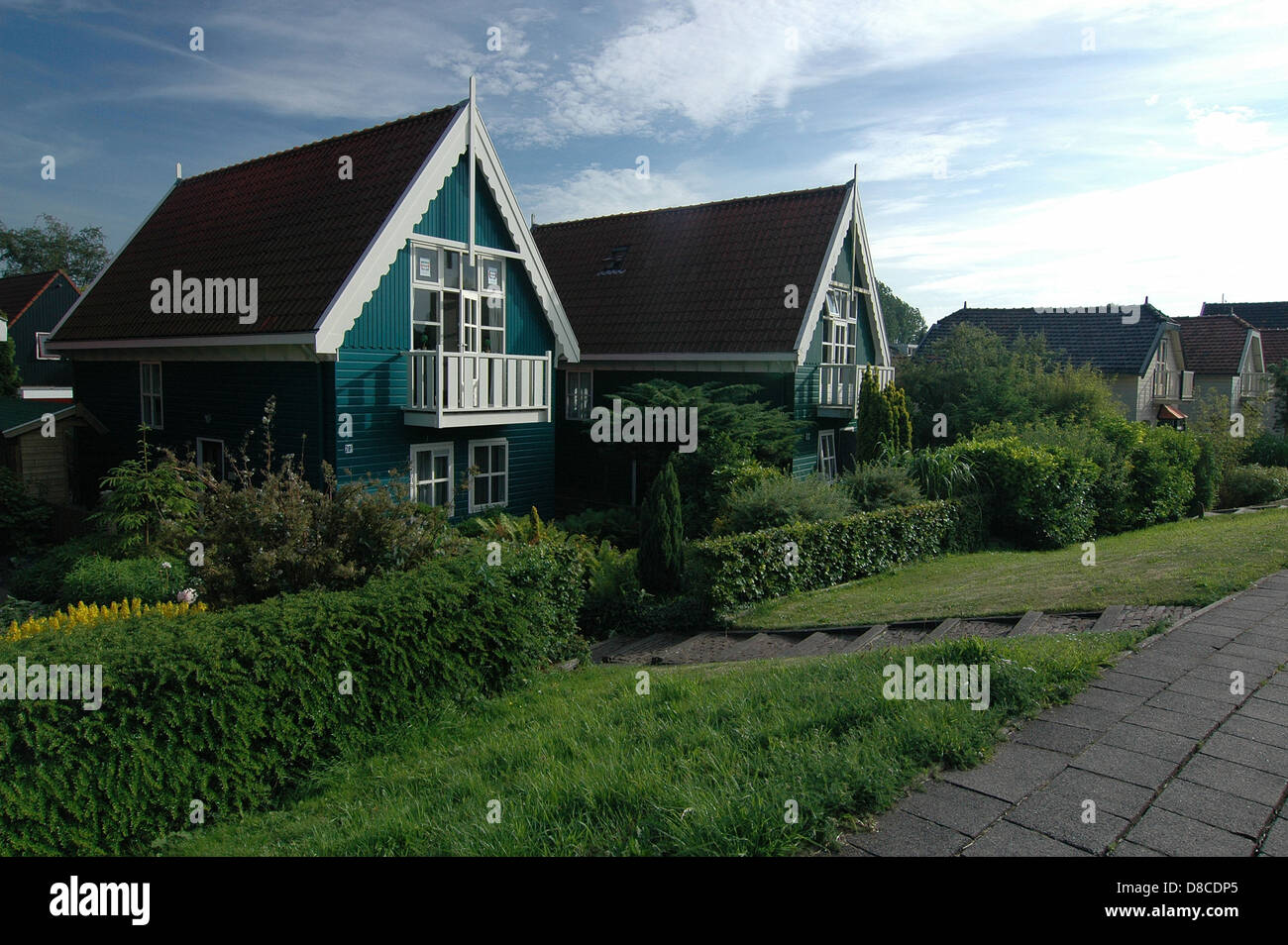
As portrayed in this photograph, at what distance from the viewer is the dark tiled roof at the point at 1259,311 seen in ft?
204

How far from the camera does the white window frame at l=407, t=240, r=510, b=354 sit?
51.6ft

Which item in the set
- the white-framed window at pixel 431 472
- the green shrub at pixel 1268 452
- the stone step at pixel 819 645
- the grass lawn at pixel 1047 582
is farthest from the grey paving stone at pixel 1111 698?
the green shrub at pixel 1268 452

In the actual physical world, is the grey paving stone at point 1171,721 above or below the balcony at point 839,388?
below

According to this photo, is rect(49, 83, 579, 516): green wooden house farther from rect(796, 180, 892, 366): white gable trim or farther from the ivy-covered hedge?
rect(796, 180, 892, 366): white gable trim

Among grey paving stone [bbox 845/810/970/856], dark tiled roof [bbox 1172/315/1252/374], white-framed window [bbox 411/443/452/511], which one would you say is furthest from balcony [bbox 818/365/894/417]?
dark tiled roof [bbox 1172/315/1252/374]

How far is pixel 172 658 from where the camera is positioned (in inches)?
247

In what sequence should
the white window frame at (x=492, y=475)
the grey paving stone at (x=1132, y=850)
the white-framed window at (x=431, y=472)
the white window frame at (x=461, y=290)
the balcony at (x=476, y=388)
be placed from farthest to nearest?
the white window frame at (x=492, y=475), the white-framed window at (x=431, y=472), the white window frame at (x=461, y=290), the balcony at (x=476, y=388), the grey paving stone at (x=1132, y=850)

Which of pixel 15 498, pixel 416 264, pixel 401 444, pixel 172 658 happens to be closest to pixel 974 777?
pixel 172 658

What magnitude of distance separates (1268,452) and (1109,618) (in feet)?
97.0

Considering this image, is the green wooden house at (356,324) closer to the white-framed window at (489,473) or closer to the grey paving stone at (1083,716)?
the white-framed window at (489,473)

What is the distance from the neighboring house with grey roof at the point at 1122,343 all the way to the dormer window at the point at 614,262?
13582 millimetres

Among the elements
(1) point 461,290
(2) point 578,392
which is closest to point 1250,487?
(2) point 578,392
